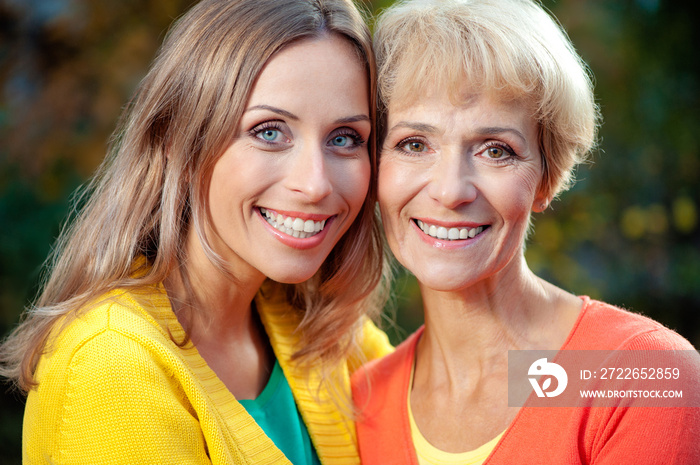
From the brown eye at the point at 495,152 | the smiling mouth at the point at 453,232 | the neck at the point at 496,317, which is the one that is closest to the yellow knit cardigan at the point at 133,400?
the neck at the point at 496,317

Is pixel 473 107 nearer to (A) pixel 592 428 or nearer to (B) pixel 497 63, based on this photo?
(B) pixel 497 63

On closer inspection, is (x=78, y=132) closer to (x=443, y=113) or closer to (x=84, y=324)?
(x=84, y=324)

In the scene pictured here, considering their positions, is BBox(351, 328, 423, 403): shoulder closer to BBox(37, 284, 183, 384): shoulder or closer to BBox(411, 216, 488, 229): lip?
BBox(411, 216, 488, 229): lip

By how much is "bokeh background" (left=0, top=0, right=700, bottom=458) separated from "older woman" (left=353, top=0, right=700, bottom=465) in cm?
174

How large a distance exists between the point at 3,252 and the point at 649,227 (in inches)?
154

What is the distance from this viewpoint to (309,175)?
1949 millimetres

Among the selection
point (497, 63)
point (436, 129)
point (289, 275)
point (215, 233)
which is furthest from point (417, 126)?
point (215, 233)

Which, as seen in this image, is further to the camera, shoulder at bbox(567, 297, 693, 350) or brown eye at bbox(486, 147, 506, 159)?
brown eye at bbox(486, 147, 506, 159)

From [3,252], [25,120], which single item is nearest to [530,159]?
[3,252]

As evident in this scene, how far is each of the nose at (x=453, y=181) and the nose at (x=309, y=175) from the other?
12.1 inches

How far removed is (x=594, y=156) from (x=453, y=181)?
2.95 metres

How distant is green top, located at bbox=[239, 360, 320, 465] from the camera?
2141 mm

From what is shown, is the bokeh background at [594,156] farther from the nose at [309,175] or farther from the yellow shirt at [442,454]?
the nose at [309,175]

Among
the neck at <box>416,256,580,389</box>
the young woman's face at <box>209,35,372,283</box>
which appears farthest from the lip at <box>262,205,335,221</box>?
the neck at <box>416,256,580,389</box>
